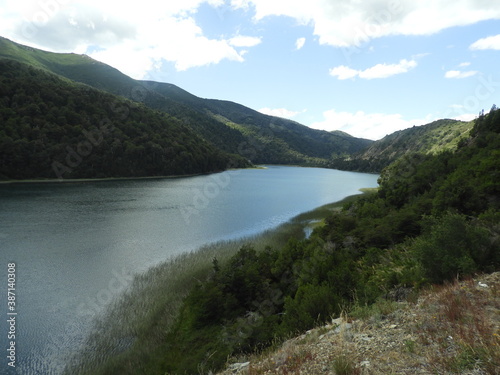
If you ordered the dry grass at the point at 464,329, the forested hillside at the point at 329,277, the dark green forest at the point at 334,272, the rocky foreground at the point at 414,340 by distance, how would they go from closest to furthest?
1. the dry grass at the point at 464,329
2. the rocky foreground at the point at 414,340
3. the forested hillside at the point at 329,277
4. the dark green forest at the point at 334,272

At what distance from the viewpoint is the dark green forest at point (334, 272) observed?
1212 centimetres

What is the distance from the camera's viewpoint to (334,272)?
51.8 ft

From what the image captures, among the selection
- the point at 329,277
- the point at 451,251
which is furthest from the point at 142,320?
the point at 451,251

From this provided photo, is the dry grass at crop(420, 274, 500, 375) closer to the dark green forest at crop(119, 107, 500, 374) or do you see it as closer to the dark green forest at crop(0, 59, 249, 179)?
the dark green forest at crop(119, 107, 500, 374)

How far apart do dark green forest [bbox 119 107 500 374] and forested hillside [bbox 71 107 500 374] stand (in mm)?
52

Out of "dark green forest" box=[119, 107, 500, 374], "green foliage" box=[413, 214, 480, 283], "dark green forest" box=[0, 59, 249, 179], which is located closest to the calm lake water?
"dark green forest" box=[119, 107, 500, 374]

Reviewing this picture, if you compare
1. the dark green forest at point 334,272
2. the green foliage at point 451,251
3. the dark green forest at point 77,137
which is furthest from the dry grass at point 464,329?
the dark green forest at point 77,137

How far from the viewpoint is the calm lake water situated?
1684 cm

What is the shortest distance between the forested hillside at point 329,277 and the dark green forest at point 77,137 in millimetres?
109519

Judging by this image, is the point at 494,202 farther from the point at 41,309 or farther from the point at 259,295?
the point at 41,309

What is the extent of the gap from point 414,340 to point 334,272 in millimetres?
8688

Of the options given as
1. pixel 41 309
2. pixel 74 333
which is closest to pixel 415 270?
pixel 74 333

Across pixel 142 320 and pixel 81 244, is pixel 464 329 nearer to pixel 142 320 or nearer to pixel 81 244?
pixel 142 320

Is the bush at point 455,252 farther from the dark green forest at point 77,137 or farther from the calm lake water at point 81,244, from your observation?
the dark green forest at point 77,137
